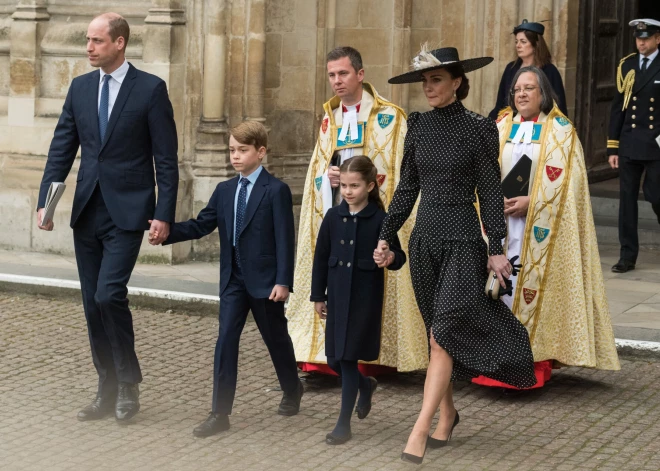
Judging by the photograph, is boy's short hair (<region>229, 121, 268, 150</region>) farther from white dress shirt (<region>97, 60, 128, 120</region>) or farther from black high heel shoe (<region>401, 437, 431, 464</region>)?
black high heel shoe (<region>401, 437, 431, 464</region>)

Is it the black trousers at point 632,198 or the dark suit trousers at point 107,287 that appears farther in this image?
the black trousers at point 632,198

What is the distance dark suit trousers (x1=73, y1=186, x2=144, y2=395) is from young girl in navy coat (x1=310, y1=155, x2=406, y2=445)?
925 millimetres

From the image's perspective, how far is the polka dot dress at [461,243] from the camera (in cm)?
613

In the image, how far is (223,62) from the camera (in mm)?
10922

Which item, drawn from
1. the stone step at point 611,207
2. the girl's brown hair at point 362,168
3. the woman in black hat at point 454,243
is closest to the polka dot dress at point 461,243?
the woman in black hat at point 454,243

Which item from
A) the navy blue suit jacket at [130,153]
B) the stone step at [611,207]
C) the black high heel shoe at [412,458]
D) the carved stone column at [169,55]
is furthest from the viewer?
the stone step at [611,207]

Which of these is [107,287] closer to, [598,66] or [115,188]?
[115,188]

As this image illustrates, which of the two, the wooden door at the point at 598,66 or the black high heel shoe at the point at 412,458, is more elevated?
the wooden door at the point at 598,66

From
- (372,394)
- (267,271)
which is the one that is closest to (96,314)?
(267,271)

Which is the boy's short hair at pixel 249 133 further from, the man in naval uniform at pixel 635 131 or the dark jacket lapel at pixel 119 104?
the man in naval uniform at pixel 635 131

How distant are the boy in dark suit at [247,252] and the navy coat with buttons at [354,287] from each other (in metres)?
0.21

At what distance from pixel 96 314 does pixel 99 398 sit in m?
0.41

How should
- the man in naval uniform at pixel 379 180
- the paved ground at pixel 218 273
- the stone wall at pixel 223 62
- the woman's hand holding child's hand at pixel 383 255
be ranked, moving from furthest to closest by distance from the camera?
the stone wall at pixel 223 62
the paved ground at pixel 218 273
the man in naval uniform at pixel 379 180
the woman's hand holding child's hand at pixel 383 255

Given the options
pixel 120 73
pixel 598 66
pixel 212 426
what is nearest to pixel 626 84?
pixel 598 66
